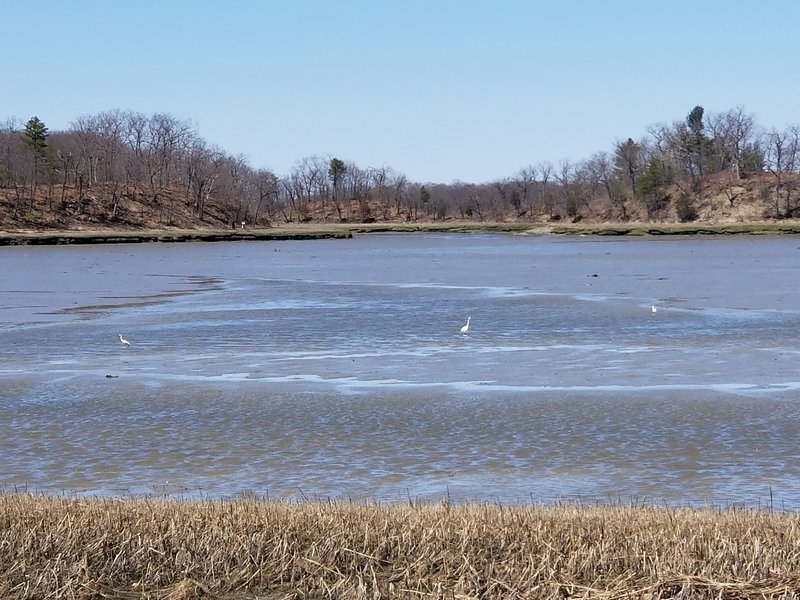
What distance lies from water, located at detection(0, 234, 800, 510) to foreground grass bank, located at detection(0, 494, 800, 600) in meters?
2.34

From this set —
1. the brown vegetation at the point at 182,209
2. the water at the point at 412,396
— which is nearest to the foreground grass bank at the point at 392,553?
the water at the point at 412,396

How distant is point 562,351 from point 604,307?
30.2ft

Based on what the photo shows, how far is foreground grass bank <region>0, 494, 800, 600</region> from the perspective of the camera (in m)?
6.93

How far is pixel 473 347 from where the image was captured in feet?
74.2

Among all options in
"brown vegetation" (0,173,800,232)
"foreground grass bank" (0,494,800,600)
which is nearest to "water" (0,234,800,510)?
"foreground grass bank" (0,494,800,600)

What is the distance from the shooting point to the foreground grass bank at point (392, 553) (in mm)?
6930

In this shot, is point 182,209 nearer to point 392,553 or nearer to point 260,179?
point 260,179

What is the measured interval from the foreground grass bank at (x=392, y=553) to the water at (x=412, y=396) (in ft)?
Result: 7.66

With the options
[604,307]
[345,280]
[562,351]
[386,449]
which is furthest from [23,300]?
[386,449]

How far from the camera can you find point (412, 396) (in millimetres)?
16750

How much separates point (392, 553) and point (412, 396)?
361 inches

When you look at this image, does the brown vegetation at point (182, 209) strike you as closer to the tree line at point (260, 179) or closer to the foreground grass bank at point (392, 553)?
the tree line at point (260, 179)

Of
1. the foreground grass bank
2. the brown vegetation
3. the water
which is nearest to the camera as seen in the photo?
the foreground grass bank

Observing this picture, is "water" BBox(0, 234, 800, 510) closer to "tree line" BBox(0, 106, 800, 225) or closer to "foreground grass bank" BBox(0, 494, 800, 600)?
"foreground grass bank" BBox(0, 494, 800, 600)
